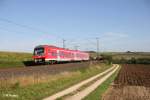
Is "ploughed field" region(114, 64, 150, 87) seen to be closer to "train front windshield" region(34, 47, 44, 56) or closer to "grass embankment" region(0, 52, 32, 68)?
"train front windshield" region(34, 47, 44, 56)

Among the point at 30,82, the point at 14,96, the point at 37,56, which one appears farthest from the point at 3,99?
the point at 37,56

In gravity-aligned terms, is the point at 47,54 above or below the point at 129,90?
above

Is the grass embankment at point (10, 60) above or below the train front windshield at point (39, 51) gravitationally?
below

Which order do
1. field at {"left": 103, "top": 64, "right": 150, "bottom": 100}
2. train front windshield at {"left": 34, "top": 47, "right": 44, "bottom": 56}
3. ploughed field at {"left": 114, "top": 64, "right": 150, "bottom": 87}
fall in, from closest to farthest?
field at {"left": 103, "top": 64, "right": 150, "bottom": 100}, ploughed field at {"left": 114, "top": 64, "right": 150, "bottom": 87}, train front windshield at {"left": 34, "top": 47, "right": 44, "bottom": 56}

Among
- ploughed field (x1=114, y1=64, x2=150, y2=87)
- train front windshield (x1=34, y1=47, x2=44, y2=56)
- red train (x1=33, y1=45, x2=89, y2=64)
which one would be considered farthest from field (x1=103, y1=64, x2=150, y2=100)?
train front windshield (x1=34, y1=47, x2=44, y2=56)

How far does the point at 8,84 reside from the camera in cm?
1953

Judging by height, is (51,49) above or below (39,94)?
above

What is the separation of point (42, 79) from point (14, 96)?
902cm

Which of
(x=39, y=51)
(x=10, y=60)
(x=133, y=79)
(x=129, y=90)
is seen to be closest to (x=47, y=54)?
(x=39, y=51)

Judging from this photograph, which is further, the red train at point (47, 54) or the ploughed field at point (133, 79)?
the red train at point (47, 54)

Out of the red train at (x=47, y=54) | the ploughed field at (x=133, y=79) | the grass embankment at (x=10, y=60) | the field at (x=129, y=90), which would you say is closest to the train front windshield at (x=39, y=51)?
the red train at (x=47, y=54)

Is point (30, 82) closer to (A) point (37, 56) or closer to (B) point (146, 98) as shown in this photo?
(B) point (146, 98)

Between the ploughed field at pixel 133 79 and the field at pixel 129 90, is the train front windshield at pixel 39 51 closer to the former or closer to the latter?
the ploughed field at pixel 133 79

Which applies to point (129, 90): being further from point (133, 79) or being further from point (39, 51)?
point (39, 51)
